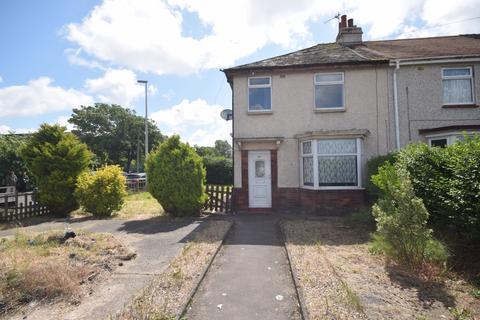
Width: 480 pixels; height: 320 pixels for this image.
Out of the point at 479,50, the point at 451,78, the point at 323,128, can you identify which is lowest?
the point at 323,128

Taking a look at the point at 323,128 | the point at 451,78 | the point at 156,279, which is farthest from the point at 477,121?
the point at 156,279

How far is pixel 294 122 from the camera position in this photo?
35.2 feet

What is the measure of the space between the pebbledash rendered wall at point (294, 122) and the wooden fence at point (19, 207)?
26.3 feet

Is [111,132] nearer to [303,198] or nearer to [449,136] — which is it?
[303,198]

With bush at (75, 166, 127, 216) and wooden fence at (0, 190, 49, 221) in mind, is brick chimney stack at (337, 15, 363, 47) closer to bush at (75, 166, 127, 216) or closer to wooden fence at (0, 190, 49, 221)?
bush at (75, 166, 127, 216)

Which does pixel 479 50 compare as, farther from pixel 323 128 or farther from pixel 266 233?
pixel 266 233

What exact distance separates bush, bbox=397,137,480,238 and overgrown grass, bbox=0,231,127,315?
6.40 metres

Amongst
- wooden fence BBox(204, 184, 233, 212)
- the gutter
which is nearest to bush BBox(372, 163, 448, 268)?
wooden fence BBox(204, 184, 233, 212)

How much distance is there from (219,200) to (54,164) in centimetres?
662

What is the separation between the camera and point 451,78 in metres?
10.5

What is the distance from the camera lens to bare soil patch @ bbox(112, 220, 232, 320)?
3.29 meters

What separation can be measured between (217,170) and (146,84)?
403 inches

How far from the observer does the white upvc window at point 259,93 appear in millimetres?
10992

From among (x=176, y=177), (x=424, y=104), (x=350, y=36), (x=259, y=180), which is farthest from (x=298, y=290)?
(x=350, y=36)
